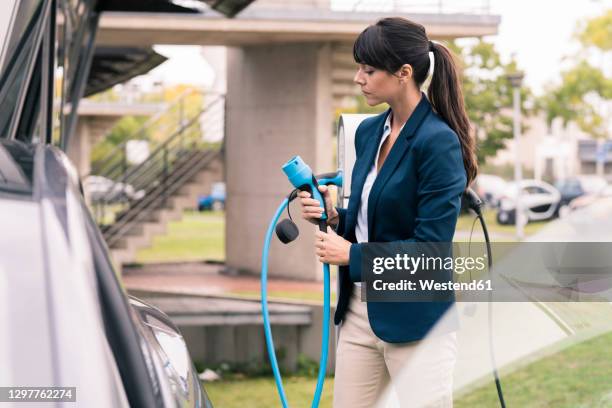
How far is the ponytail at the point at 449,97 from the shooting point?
284cm

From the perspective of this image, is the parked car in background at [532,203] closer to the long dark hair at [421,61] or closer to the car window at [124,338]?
the long dark hair at [421,61]

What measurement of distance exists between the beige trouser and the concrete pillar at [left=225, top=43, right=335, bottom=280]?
1226cm

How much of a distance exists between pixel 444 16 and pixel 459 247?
1303cm

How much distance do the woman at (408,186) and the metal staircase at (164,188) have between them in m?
14.9

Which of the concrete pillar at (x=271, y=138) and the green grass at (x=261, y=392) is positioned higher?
the concrete pillar at (x=271, y=138)

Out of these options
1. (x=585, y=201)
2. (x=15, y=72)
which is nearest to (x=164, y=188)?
(x=585, y=201)

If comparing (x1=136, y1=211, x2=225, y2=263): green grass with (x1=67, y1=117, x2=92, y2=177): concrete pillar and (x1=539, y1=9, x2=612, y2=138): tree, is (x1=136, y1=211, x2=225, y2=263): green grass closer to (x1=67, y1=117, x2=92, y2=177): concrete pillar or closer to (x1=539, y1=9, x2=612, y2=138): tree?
(x1=67, y1=117, x2=92, y2=177): concrete pillar

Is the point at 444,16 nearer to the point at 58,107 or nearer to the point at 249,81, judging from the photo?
the point at 249,81

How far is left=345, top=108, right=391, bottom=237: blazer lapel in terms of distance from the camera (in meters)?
2.93

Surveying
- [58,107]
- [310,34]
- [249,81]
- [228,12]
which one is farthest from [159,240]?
[58,107]

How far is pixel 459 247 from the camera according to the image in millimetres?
2885

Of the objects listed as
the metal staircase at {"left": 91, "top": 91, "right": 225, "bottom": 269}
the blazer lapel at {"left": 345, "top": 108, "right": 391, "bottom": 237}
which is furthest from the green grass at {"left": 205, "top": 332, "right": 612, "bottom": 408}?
the metal staircase at {"left": 91, "top": 91, "right": 225, "bottom": 269}

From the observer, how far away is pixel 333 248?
2854 mm

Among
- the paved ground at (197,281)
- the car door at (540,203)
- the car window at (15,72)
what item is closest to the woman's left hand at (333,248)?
the car window at (15,72)
